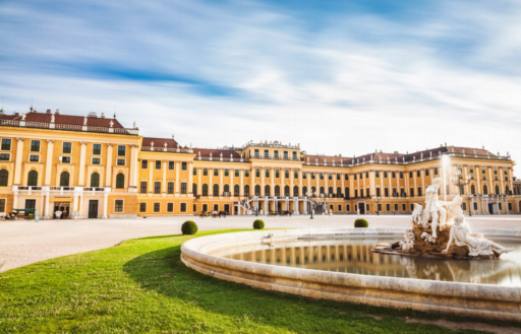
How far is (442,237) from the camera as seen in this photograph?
1059 centimetres

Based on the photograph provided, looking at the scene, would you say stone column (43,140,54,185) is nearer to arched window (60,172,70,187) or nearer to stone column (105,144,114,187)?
arched window (60,172,70,187)

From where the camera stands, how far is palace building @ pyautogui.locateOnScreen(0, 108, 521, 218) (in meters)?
40.8

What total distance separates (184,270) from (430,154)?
6745cm

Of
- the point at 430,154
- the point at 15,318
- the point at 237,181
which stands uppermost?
the point at 430,154

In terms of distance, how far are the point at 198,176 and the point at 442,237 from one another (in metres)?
51.7

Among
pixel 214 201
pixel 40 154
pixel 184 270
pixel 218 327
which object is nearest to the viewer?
pixel 218 327

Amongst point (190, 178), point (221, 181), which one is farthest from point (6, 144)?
point (221, 181)

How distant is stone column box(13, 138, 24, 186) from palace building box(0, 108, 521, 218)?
12 cm

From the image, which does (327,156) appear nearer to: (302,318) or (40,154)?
(40,154)

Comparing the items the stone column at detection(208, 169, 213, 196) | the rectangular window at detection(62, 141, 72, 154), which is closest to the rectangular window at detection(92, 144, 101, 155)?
the rectangular window at detection(62, 141, 72, 154)

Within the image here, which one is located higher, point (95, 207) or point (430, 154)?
point (430, 154)

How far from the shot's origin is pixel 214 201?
2346 inches

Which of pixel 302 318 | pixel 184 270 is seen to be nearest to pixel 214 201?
pixel 184 270

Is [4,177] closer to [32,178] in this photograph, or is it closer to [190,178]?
[32,178]
